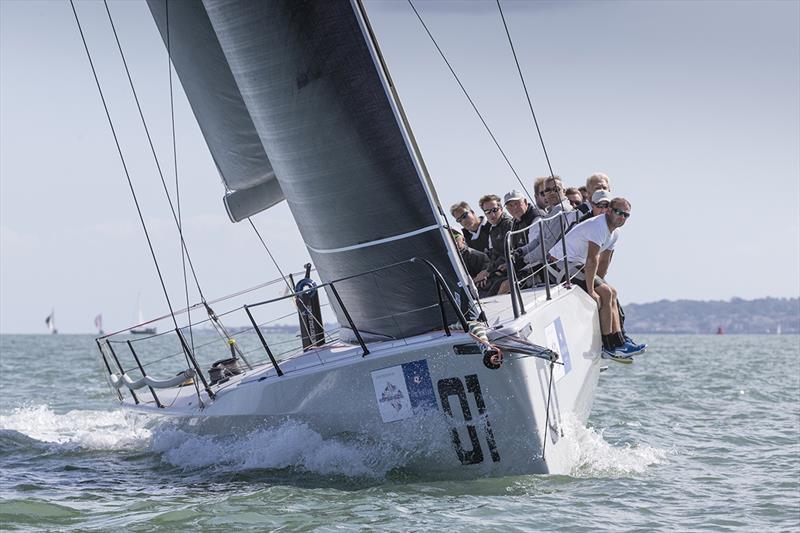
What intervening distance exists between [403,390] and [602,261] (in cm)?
243

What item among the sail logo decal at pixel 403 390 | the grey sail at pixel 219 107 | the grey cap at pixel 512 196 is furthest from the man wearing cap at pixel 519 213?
the grey sail at pixel 219 107

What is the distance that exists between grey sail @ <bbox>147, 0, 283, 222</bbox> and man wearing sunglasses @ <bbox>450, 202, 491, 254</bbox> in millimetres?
1779

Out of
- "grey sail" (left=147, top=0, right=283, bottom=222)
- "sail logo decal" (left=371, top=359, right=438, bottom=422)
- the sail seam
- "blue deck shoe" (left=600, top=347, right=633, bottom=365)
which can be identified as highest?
"grey sail" (left=147, top=0, right=283, bottom=222)

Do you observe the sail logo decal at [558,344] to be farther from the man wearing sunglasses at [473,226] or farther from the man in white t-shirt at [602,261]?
the man wearing sunglasses at [473,226]

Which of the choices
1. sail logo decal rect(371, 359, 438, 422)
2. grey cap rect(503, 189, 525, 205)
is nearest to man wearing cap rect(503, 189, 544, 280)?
grey cap rect(503, 189, 525, 205)

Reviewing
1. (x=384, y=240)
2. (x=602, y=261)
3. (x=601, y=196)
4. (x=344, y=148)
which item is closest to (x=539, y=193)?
(x=602, y=261)

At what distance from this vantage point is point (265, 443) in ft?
23.1

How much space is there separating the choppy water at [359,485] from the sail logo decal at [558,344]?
18.3 inches

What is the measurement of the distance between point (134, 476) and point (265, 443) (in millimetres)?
1154

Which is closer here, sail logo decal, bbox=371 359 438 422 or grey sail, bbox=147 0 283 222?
sail logo decal, bbox=371 359 438 422

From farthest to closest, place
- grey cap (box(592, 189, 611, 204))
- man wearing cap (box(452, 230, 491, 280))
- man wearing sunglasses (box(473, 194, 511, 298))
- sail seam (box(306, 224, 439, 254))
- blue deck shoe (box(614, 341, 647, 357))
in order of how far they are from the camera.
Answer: man wearing cap (box(452, 230, 491, 280)) < man wearing sunglasses (box(473, 194, 511, 298)) < blue deck shoe (box(614, 341, 647, 357)) < grey cap (box(592, 189, 611, 204)) < sail seam (box(306, 224, 439, 254))

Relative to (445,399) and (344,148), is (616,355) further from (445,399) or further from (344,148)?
(344,148)

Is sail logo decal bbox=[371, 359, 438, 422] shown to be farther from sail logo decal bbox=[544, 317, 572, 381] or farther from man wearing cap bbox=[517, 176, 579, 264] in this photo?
man wearing cap bbox=[517, 176, 579, 264]

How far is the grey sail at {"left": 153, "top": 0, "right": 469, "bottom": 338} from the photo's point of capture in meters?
6.44
